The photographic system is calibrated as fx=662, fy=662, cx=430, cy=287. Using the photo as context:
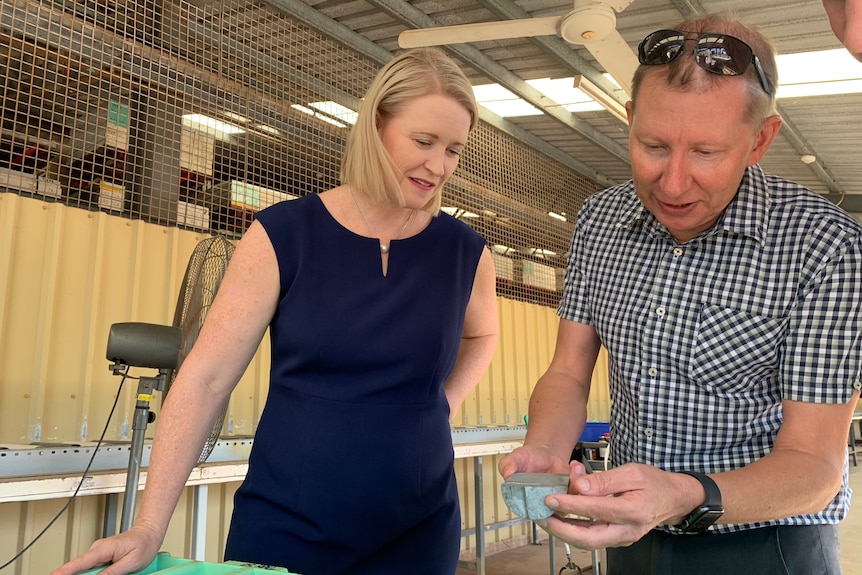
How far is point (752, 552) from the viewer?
105 cm

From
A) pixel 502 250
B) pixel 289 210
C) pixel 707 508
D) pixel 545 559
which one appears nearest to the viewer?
pixel 707 508

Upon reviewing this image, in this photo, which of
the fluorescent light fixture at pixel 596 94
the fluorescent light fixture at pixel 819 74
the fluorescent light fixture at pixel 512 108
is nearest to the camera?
the fluorescent light fixture at pixel 596 94

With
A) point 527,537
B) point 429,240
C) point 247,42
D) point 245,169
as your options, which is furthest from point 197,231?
point 527,537

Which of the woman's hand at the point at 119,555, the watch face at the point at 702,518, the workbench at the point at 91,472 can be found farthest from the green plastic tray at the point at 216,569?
the workbench at the point at 91,472

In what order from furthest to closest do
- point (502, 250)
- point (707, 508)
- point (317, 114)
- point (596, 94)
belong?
point (502, 250)
point (596, 94)
point (317, 114)
point (707, 508)

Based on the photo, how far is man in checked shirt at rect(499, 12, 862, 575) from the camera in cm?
98

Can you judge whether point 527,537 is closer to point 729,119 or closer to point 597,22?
point 597,22

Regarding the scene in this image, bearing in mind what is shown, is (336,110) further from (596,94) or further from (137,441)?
(137,441)

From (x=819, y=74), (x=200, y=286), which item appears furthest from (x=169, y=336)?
(x=819, y=74)

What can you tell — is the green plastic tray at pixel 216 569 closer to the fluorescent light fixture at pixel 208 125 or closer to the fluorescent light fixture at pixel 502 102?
the fluorescent light fixture at pixel 208 125

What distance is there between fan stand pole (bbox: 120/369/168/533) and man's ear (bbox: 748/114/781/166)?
1812mm

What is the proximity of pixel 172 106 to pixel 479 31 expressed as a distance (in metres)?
1.64

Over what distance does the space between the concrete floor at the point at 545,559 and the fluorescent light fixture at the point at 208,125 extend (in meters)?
3.55

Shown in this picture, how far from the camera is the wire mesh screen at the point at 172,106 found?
3.04m
